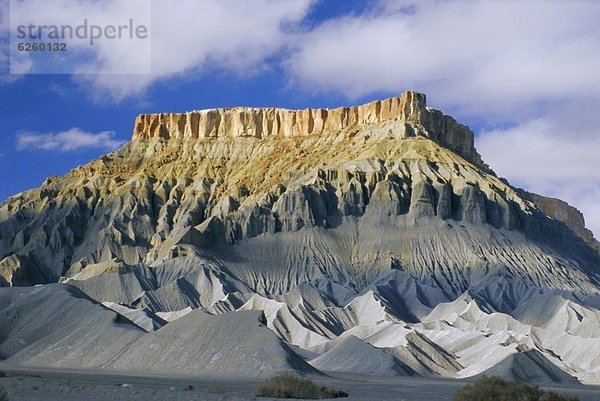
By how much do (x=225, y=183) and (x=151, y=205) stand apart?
38.7ft

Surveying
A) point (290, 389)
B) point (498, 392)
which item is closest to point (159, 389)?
point (290, 389)

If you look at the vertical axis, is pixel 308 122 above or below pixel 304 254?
above

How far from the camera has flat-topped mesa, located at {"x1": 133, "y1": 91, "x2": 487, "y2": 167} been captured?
495 ft

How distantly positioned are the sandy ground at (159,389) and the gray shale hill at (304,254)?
9.97 metres

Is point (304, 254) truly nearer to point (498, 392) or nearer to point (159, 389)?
point (159, 389)

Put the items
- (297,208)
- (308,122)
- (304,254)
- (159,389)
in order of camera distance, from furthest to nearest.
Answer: (308,122), (297,208), (304,254), (159,389)

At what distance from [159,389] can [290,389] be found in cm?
545

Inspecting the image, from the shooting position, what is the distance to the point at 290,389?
42812 mm

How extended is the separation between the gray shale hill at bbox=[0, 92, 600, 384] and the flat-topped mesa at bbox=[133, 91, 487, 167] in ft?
1.01

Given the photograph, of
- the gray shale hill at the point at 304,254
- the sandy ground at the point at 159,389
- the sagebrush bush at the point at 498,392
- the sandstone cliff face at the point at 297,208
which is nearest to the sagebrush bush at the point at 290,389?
the sandy ground at the point at 159,389

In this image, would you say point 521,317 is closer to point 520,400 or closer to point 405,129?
point 405,129

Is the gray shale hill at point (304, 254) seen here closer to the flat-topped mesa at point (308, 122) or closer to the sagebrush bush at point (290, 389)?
the flat-topped mesa at point (308, 122)

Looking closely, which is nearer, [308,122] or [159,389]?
[159,389]

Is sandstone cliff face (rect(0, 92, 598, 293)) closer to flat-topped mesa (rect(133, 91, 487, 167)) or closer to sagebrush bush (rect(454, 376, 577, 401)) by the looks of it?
flat-topped mesa (rect(133, 91, 487, 167))
